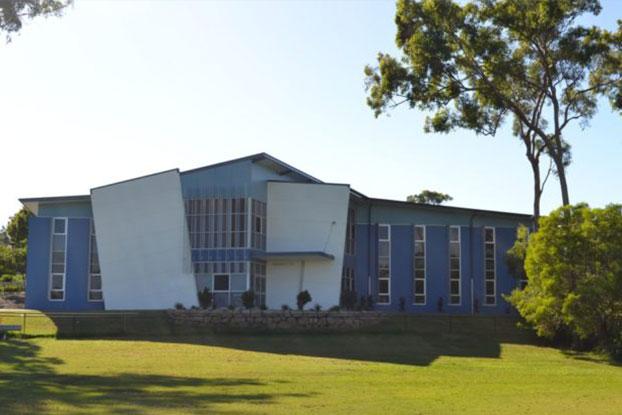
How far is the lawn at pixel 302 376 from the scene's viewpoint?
1496cm

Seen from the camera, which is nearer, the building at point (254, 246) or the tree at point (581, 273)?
the tree at point (581, 273)

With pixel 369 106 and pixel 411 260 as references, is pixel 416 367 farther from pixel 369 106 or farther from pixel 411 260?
pixel 411 260

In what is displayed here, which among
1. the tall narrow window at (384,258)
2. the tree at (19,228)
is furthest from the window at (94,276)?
the tree at (19,228)

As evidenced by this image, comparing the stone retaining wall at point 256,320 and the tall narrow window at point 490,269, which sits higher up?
the tall narrow window at point 490,269

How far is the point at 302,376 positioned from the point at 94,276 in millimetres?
25789

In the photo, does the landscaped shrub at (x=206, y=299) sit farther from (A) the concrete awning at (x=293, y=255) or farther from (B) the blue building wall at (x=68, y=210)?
(B) the blue building wall at (x=68, y=210)

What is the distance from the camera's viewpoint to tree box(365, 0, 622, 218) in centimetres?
3697

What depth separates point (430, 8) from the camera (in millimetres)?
36969

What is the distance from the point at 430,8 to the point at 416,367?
18.9m

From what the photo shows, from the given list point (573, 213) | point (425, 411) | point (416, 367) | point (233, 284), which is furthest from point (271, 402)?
point (233, 284)

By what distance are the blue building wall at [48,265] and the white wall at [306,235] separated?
10085 mm

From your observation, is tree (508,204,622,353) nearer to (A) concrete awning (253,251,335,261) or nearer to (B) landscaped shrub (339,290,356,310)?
(A) concrete awning (253,251,335,261)

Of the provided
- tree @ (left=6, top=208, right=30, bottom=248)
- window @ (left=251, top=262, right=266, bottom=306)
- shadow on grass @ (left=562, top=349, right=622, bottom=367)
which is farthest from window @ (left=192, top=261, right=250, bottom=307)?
tree @ (left=6, top=208, right=30, bottom=248)

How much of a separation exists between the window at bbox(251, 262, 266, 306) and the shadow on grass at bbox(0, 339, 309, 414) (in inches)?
757
